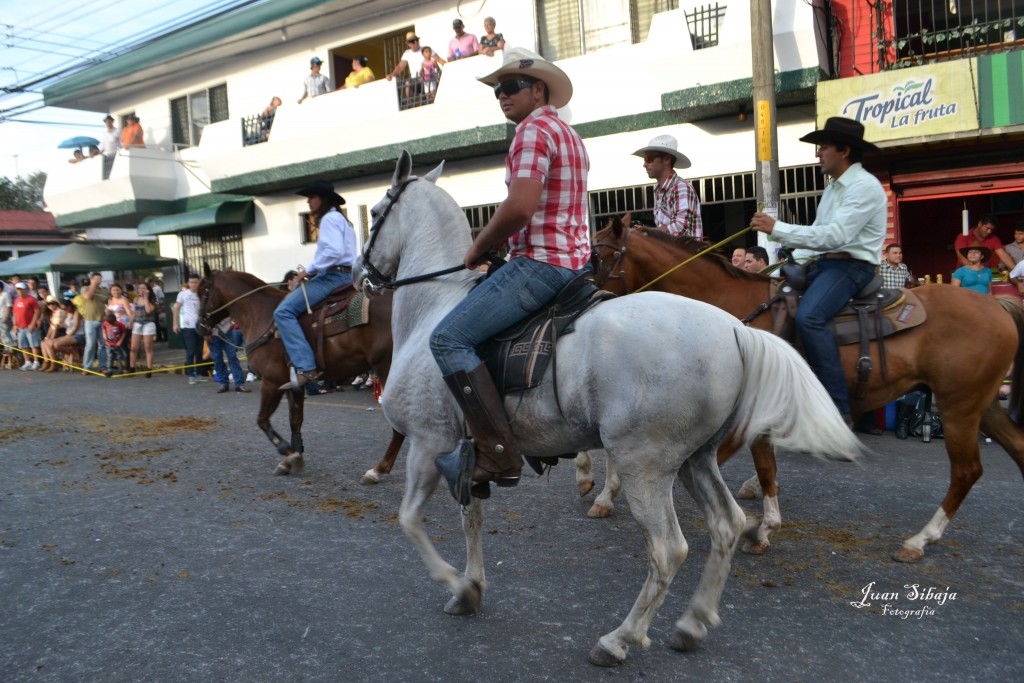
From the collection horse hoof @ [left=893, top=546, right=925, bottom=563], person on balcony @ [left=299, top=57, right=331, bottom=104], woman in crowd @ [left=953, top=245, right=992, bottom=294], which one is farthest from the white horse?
person on balcony @ [left=299, top=57, right=331, bottom=104]

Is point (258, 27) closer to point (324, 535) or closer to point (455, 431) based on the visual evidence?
point (324, 535)

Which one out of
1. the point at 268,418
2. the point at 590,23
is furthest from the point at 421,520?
the point at 590,23

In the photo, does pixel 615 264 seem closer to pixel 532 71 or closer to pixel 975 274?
pixel 532 71

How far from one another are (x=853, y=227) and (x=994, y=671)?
273 centimetres

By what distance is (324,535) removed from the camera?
18.0 ft

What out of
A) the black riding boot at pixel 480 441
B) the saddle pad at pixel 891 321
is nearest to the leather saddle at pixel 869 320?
the saddle pad at pixel 891 321

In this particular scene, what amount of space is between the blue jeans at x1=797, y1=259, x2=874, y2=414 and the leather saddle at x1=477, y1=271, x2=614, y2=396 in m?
1.96

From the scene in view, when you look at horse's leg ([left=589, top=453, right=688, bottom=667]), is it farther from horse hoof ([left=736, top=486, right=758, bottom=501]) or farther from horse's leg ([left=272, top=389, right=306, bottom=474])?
horse's leg ([left=272, top=389, right=306, bottom=474])

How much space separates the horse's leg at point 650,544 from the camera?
3.47 metres

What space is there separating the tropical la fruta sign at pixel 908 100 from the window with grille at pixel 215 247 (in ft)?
49.6

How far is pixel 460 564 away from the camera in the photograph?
4.85 meters

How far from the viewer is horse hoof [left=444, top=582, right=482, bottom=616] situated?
4031mm

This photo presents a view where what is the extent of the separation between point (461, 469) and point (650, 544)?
936mm

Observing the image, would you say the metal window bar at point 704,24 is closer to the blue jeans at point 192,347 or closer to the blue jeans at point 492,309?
the blue jeans at point 492,309
